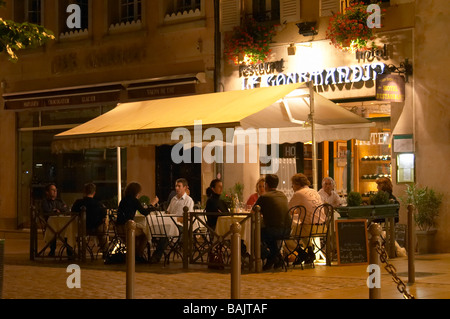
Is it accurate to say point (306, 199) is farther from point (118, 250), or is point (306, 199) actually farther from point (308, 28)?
point (308, 28)

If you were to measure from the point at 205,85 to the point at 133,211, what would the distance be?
6220 millimetres

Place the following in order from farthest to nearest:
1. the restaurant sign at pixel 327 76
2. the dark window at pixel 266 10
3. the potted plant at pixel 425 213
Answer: the dark window at pixel 266 10, the restaurant sign at pixel 327 76, the potted plant at pixel 425 213

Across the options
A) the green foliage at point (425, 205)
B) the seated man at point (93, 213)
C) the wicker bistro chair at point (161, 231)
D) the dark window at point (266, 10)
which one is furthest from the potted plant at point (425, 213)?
the seated man at point (93, 213)

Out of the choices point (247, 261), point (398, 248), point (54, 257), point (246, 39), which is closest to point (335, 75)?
point (246, 39)

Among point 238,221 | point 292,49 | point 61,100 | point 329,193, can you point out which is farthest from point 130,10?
point 238,221

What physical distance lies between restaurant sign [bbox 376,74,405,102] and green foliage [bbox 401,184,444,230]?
1702 millimetres

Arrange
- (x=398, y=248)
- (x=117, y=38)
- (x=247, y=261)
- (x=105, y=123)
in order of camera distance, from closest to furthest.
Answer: (x=247, y=261) < (x=398, y=248) < (x=105, y=123) < (x=117, y=38)

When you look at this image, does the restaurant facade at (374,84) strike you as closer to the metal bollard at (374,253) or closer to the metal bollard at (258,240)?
the metal bollard at (258,240)

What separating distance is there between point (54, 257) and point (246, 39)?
6.44 m

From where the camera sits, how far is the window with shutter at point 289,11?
18.0 metres

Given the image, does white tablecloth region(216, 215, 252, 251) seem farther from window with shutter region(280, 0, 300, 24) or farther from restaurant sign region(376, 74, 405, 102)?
window with shutter region(280, 0, 300, 24)

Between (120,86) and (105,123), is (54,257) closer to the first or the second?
(105,123)

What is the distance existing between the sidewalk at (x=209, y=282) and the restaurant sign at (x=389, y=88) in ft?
10.4

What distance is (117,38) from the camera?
21562mm
